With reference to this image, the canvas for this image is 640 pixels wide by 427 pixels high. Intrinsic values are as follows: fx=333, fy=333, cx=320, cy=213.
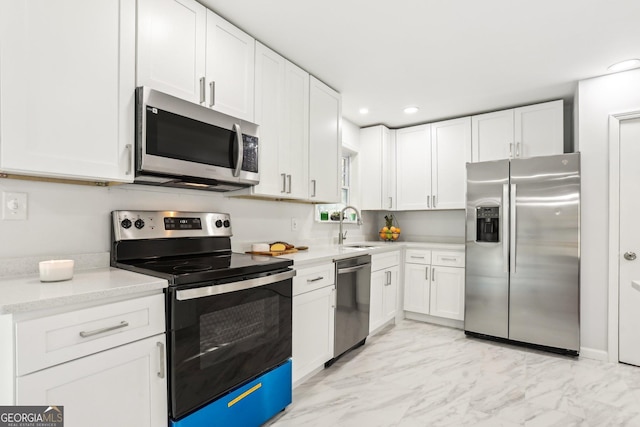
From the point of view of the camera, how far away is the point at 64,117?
1395mm

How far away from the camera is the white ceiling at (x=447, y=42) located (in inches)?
78.0

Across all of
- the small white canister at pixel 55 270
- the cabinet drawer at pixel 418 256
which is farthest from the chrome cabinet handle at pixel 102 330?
the cabinet drawer at pixel 418 256

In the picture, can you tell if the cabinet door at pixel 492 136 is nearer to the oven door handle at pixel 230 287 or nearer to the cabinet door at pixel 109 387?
the oven door handle at pixel 230 287

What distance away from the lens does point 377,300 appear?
332 centimetres

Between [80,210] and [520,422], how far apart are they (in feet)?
8.84

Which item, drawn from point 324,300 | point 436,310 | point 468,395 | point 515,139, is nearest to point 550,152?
point 515,139

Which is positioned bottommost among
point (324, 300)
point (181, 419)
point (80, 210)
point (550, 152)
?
point (181, 419)

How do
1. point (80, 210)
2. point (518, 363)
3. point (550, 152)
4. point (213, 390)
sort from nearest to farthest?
point (213, 390), point (80, 210), point (518, 363), point (550, 152)

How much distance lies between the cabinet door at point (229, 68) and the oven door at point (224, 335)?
3.60ft

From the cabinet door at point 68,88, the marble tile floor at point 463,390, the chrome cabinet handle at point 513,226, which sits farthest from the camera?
the chrome cabinet handle at point 513,226

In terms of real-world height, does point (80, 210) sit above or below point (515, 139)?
below

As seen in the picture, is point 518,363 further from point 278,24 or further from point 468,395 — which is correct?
point 278,24

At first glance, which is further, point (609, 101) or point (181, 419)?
point (609, 101)

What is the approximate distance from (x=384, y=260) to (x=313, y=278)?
131 cm
